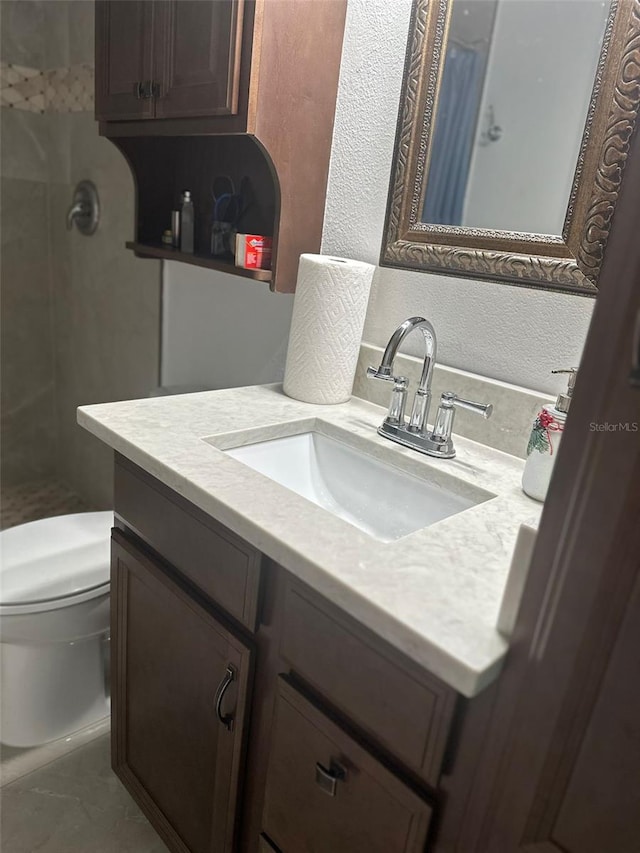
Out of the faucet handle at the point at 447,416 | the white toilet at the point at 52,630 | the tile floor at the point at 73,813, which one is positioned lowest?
the tile floor at the point at 73,813

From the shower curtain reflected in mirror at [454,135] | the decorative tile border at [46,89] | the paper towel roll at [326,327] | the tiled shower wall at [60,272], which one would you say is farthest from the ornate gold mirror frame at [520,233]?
the decorative tile border at [46,89]

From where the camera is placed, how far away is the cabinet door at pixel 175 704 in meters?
0.88

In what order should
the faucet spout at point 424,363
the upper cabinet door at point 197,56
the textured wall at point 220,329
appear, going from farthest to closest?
1. the textured wall at point 220,329
2. the upper cabinet door at point 197,56
3. the faucet spout at point 424,363

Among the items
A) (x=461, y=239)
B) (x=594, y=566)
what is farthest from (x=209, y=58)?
(x=594, y=566)

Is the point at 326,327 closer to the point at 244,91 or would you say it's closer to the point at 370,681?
the point at 244,91

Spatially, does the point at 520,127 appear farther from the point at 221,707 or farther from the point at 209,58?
the point at 221,707

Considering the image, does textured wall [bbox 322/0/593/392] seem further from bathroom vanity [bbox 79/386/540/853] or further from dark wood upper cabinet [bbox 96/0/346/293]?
bathroom vanity [bbox 79/386/540/853]

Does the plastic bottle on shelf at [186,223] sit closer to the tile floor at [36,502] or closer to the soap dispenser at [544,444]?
the soap dispenser at [544,444]

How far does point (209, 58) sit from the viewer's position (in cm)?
110

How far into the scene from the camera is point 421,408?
103cm

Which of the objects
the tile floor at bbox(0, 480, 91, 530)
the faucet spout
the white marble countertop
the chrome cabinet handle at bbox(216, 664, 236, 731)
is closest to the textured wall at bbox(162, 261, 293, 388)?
the white marble countertop

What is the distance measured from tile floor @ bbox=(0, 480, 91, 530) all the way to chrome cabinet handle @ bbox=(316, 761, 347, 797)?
71.7 inches

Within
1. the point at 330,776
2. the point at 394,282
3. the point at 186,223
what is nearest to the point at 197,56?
the point at 186,223

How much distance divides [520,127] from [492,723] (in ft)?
3.06
